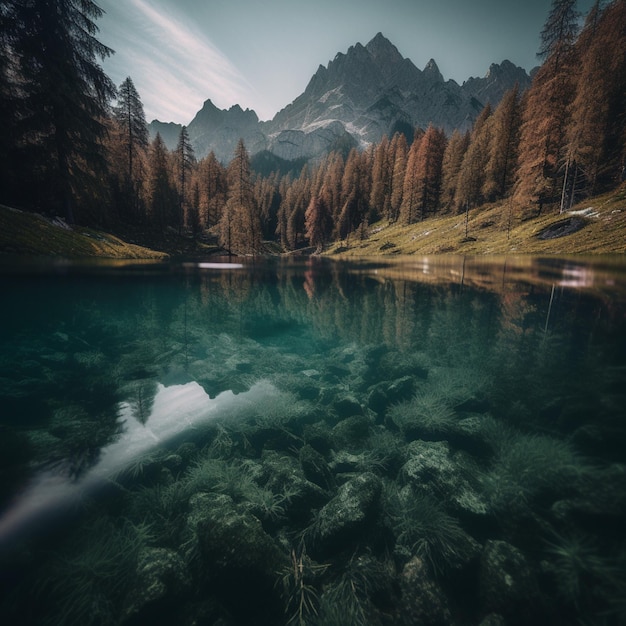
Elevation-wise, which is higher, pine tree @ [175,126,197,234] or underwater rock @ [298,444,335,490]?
pine tree @ [175,126,197,234]

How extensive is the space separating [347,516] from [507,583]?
1719 millimetres

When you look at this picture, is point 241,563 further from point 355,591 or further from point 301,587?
point 355,591

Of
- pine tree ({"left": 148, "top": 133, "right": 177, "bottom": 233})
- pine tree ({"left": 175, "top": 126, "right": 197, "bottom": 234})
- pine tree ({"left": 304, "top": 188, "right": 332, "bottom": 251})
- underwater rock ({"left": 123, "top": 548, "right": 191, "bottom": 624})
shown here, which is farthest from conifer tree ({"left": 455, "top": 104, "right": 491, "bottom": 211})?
underwater rock ({"left": 123, "top": 548, "right": 191, "bottom": 624})

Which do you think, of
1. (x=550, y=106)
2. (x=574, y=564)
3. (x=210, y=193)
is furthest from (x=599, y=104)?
(x=210, y=193)

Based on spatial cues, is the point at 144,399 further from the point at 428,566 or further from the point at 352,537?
the point at 428,566

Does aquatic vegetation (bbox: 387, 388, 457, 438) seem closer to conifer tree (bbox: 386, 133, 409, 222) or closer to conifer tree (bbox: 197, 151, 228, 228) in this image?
conifer tree (bbox: 386, 133, 409, 222)

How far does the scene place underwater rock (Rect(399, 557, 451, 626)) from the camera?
2.79 m

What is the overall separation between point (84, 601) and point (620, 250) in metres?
36.0

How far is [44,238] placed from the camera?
22.4 m

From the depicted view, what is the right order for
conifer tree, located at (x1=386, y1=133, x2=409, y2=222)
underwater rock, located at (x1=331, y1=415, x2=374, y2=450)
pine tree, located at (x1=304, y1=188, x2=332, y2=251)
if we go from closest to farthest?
underwater rock, located at (x1=331, y1=415, x2=374, y2=450)
conifer tree, located at (x1=386, y1=133, x2=409, y2=222)
pine tree, located at (x1=304, y1=188, x2=332, y2=251)

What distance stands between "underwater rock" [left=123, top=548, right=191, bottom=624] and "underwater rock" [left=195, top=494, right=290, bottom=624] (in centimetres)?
26

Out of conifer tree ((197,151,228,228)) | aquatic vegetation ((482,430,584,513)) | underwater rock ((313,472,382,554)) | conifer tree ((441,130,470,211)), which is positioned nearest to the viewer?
underwater rock ((313,472,382,554))

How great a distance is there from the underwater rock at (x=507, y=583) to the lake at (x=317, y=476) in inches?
0.7

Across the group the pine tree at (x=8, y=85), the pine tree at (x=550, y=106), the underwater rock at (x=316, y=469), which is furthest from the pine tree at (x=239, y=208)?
the underwater rock at (x=316, y=469)
